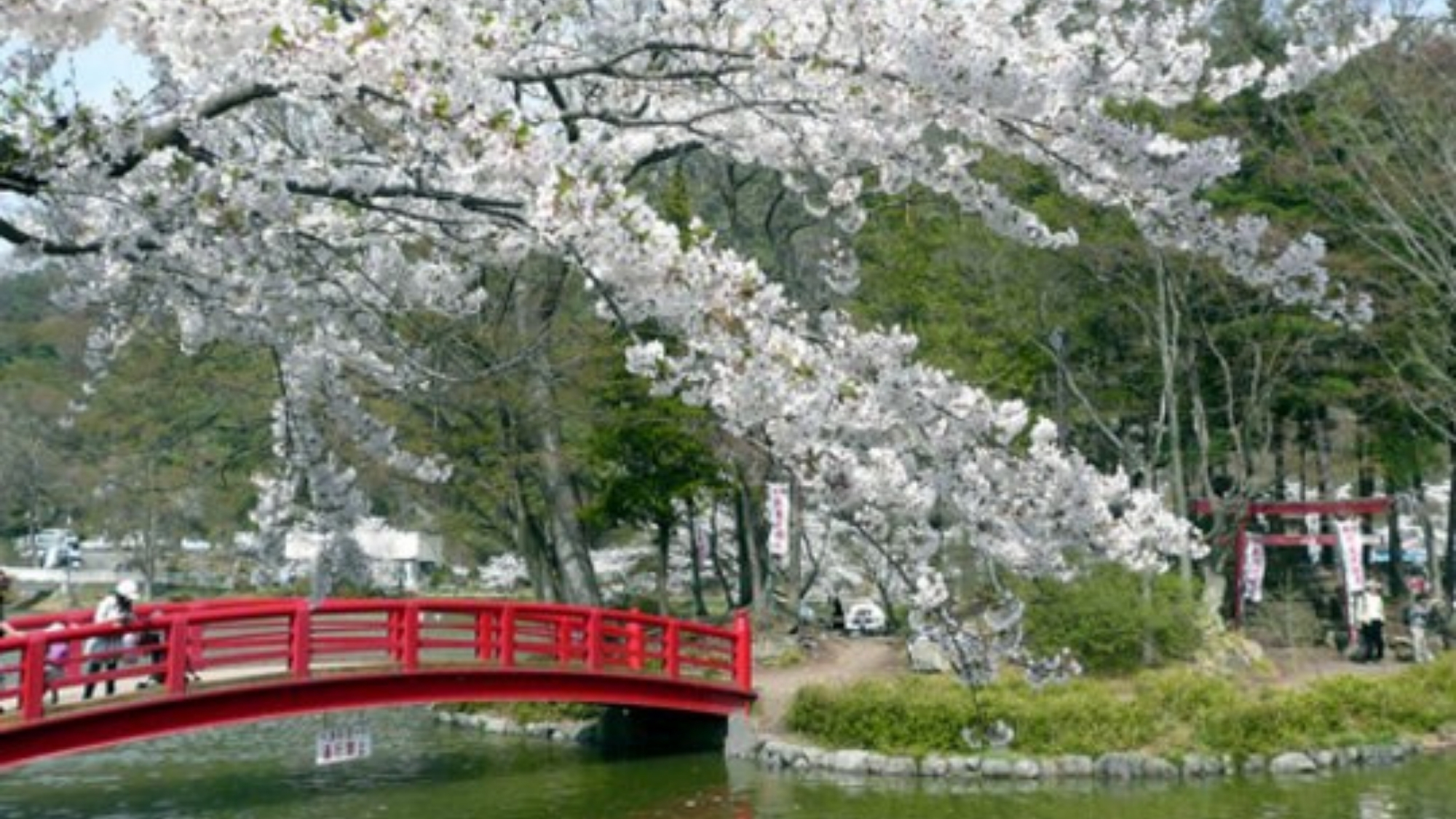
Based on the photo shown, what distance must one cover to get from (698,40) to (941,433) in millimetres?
2421

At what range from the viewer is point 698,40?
7.70 m

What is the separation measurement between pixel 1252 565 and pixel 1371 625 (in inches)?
95.6

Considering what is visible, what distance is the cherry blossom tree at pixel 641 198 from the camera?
20.0ft

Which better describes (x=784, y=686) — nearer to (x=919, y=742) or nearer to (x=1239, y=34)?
(x=919, y=742)

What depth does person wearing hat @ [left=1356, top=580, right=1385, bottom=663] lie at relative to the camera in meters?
23.7

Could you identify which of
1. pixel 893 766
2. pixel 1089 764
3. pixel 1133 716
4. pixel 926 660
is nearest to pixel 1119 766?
pixel 1089 764

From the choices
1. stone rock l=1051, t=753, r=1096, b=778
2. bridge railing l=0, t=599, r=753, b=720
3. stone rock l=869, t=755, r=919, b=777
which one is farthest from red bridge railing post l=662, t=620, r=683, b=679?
stone rock l=1051, t=753, r=1096, b=778

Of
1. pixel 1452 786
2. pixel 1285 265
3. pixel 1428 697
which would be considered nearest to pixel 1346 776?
pixel 1452 786

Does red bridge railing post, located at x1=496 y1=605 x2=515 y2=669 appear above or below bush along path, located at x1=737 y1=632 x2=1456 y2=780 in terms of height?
above

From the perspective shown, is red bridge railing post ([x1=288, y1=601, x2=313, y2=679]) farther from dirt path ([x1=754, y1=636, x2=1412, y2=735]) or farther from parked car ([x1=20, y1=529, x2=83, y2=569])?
parked car ([x1=20, y1=529, x2=83, y2=569])

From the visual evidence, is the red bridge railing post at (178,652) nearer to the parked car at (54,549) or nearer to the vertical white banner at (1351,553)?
the vertical white banner at (1351,553)

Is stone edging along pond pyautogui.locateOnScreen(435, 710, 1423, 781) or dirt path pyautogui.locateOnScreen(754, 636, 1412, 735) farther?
dirt path pyautogui.locateOnScreen(754, 636, 1412, 735)

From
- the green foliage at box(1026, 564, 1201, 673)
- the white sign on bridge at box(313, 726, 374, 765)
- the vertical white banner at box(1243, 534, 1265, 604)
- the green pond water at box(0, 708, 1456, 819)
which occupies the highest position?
the vertical white banner at box(1243, 534, 1265, 604)

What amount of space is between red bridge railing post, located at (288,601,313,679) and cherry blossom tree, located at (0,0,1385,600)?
22.5ft
